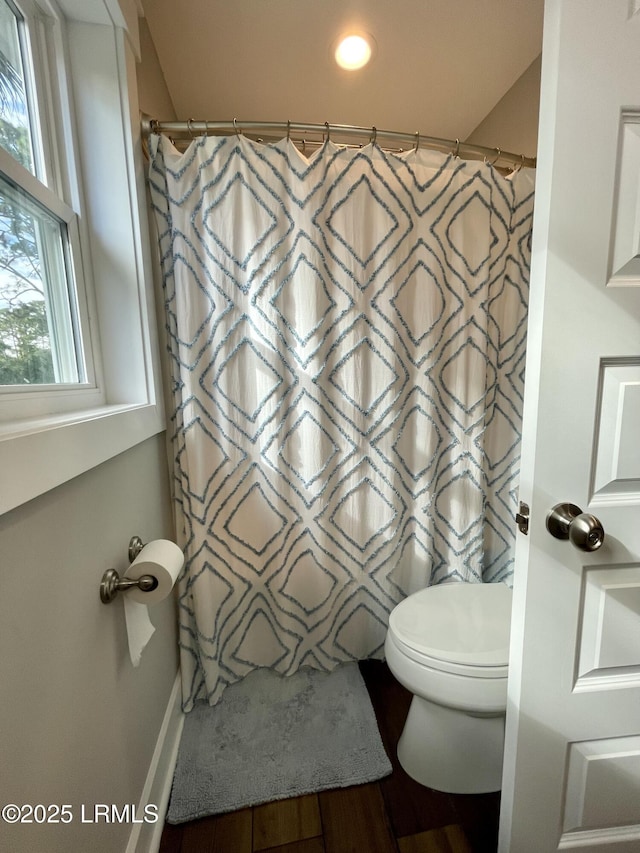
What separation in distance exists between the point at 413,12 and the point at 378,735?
92.9 inches

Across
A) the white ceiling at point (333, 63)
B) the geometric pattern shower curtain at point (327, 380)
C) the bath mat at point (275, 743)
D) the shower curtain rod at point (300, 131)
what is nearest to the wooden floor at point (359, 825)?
the bath mat at point (275, 743)

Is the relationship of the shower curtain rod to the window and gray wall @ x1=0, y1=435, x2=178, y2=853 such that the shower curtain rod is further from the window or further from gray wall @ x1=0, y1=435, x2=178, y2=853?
gray wall @ x1=0, y1=435, x2=178, y2=853

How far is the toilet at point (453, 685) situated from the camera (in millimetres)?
934

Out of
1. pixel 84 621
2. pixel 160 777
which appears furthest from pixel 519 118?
pixel 160 777

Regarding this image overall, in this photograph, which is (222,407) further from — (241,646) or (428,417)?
(241,646)

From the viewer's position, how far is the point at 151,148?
1.13m

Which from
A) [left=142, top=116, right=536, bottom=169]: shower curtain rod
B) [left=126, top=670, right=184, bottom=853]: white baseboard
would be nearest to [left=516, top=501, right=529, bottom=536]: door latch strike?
[left=126, top=670, right=184, bottom=853]: white baseboard

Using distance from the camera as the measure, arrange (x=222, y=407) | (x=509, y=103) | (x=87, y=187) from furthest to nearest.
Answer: (x=509, y=103) < (x=222, y=407) < (x=87, y=187)

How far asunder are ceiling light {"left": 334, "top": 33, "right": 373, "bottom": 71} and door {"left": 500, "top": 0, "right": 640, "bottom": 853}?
40.5 inches

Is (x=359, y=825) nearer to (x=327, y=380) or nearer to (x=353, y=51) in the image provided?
(x=327, y=380)

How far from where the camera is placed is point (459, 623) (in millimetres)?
1093

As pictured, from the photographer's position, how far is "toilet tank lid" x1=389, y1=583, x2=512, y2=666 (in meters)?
0.97

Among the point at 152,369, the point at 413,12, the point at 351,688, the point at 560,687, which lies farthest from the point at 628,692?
the point at 413,12

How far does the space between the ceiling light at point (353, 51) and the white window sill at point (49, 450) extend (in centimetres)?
153
